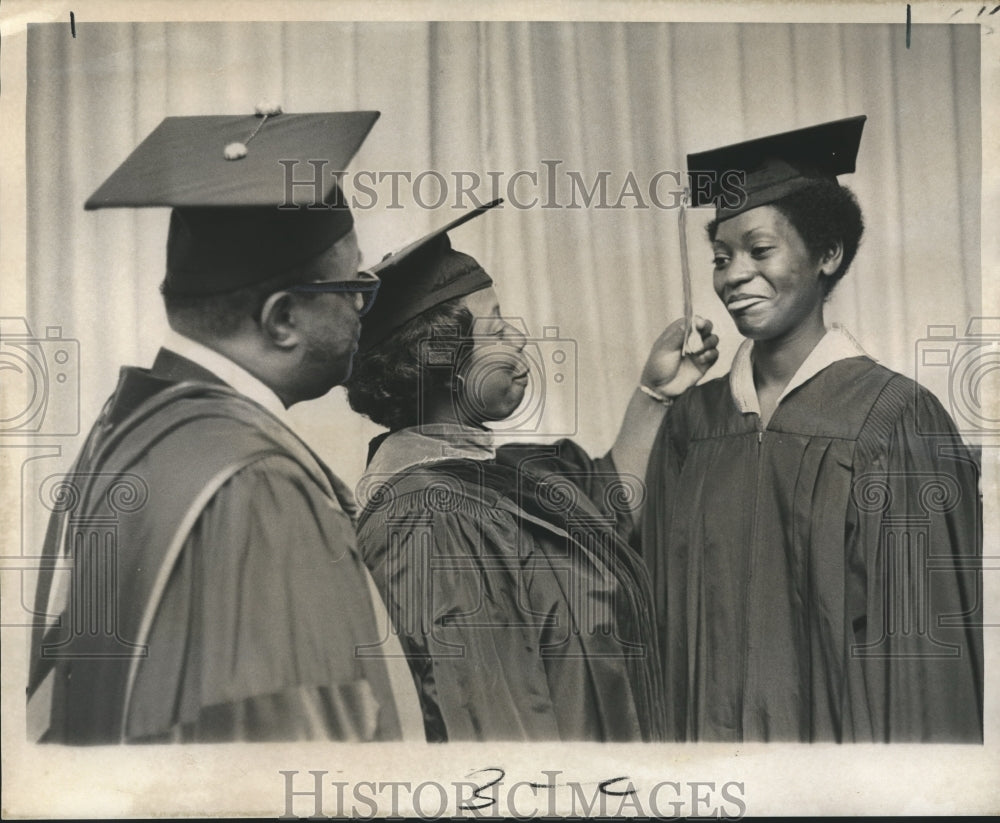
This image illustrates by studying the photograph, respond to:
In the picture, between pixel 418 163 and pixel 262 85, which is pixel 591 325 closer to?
pixel 418 163

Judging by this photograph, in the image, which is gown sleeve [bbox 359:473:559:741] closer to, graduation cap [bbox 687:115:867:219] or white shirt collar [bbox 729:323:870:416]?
white shirt collar [bbox 729:323:870:416]

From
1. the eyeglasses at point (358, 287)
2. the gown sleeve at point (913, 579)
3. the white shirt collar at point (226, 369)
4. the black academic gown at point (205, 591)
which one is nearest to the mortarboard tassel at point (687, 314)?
the gown sleeve at point (913, 579)

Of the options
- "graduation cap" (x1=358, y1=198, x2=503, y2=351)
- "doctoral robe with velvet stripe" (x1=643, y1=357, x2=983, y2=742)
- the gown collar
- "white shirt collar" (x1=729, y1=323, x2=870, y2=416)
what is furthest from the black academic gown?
"white shirt collar" (x1=729, y1=323, x2=870, y2=416)

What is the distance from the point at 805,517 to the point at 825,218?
1.14 meters

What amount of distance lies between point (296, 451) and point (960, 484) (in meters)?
2.51

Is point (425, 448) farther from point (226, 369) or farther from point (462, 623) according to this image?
point (226, 369)

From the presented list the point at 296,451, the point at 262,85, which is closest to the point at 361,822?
the point at 296,451

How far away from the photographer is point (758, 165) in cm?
441

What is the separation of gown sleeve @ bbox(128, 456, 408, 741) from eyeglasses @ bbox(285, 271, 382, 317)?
64 cm

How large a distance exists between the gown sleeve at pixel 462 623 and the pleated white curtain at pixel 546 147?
39cm

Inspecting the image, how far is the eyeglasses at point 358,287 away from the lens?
431cm

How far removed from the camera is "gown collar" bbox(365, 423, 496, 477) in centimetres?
429

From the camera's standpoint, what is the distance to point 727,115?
14.5 feet

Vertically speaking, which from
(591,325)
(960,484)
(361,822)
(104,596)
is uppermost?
Answer: (591,325)
